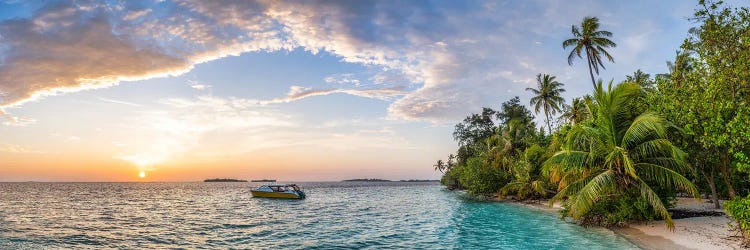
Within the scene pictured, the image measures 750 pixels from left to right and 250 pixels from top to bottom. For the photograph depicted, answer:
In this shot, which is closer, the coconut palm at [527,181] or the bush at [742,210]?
the bush at [742,210]

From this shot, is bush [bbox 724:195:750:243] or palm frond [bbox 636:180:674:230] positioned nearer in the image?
bush [bbox 724:195:750:243]

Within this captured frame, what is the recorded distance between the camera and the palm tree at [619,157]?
1470 centimetres

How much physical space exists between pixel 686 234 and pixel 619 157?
3.43 meters

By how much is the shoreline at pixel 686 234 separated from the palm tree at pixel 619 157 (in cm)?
67

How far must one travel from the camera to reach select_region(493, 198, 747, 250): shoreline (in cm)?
1227

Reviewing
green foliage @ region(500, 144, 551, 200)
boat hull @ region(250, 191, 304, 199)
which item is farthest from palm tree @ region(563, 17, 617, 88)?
boat hull @ region(250, 191, 304, 199)

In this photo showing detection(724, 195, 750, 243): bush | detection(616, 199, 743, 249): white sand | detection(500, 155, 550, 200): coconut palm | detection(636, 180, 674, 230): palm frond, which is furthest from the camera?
detection(500, 155, 550, 200): coconut palm

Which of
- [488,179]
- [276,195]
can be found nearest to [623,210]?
[488,179]

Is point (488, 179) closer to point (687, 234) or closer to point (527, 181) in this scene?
point (527, 181)

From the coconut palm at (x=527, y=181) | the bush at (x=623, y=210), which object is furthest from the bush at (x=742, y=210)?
the coconut palm at (x=527, y=181)

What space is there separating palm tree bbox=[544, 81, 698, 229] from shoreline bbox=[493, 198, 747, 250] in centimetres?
67

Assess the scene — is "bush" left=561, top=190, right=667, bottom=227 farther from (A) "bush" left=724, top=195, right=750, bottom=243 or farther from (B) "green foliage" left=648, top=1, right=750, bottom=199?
(A) "bush" left=724, top=195, right=750, bottom=243

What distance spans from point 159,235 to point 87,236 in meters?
3.63

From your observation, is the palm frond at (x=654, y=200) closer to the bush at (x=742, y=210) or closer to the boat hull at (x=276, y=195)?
the bush at (x=742, y=210)
